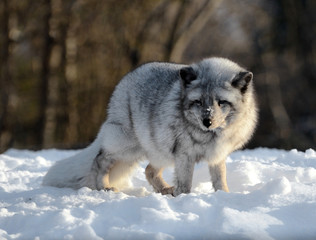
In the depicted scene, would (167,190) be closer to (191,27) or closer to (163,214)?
(163,214)

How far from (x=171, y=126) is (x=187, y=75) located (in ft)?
1.60

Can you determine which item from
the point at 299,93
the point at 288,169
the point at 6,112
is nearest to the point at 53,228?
the point at 288,169

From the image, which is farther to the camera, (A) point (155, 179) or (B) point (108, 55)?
(B) point (108, 55)

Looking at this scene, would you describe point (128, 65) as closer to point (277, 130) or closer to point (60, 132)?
point (60, 132)

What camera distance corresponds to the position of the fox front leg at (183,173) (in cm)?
485

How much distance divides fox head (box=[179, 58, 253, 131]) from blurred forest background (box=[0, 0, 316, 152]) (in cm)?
854

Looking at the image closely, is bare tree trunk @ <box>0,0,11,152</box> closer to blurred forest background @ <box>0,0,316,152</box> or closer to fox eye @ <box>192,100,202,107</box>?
blurred forest background @ <box>0,0,316,152</box>

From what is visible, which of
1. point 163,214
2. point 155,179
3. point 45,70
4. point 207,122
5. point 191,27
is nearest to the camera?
point 163,214

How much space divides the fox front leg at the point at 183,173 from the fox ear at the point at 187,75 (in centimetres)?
69

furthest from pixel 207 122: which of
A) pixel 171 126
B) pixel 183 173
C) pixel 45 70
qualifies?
pixel 45 70

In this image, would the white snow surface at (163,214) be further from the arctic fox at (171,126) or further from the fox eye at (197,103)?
the fox eye at (197,103)

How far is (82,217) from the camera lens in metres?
3.89

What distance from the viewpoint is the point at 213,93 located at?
4582mm

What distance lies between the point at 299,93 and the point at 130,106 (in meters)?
11.9
